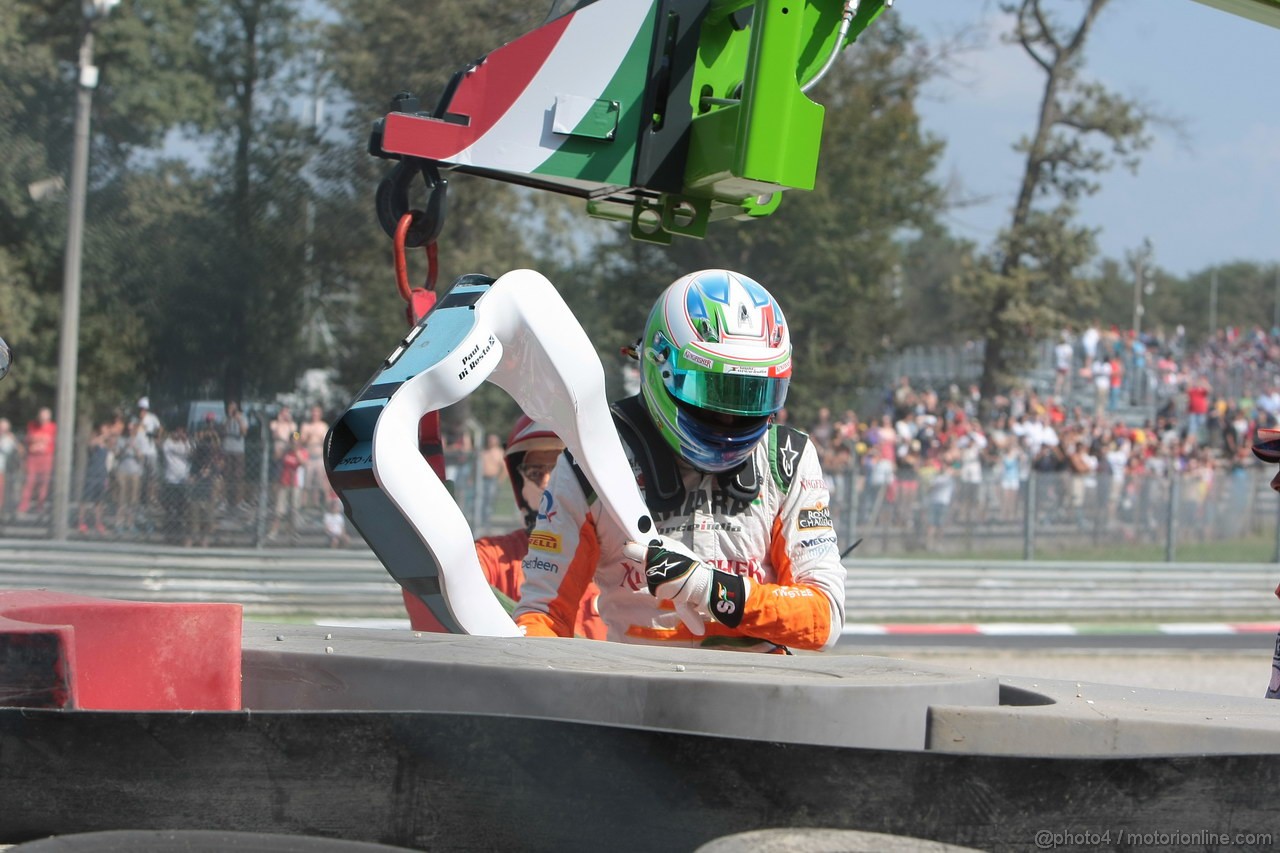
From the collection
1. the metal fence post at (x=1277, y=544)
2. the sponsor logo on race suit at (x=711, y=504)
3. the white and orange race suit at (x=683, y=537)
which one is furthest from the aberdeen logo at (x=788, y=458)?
the metal fence post at (x=1277, y=544)

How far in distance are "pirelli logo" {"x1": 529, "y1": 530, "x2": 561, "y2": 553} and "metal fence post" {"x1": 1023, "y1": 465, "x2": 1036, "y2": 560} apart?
11791 mm

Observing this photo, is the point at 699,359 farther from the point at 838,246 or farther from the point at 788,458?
the point at 838,246

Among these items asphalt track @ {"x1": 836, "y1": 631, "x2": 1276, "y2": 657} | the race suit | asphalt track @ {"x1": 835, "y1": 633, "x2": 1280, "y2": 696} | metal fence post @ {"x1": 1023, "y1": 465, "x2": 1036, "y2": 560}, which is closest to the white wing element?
the race suit

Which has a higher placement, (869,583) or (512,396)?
(512,396)

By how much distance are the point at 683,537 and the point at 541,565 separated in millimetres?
383

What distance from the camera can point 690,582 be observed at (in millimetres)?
3195

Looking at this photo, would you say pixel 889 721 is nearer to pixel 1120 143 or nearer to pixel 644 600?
pixel 644 600

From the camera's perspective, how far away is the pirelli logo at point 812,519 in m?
3.62

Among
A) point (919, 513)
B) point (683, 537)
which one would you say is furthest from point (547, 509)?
point (919, 513)

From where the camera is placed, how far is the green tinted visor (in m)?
3.41

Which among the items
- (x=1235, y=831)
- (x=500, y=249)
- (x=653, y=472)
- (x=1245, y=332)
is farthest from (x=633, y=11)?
(x=1245, y=332)

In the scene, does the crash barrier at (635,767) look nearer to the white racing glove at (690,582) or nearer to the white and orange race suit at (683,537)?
the white racing glove at (690,582)

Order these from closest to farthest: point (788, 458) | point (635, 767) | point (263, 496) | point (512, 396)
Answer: point (635, 767) < point (512, 396) < point (788, 458) < point (263, 496)

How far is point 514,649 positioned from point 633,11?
151 cm
